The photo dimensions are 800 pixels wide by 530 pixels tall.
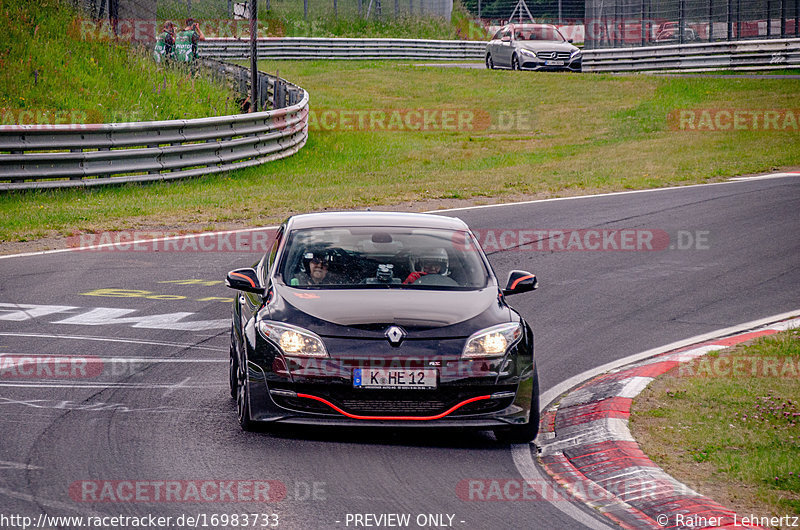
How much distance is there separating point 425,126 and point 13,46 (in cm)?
1298

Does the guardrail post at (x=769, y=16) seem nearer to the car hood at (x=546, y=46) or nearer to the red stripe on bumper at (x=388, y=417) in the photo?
Result: the car hood at (x=546, y=46)

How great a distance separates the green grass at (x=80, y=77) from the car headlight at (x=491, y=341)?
1763 centimetres

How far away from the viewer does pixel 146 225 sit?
657 inches

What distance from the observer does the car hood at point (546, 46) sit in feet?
133

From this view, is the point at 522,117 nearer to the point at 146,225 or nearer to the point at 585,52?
the point at 585,52

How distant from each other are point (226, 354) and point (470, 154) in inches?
777

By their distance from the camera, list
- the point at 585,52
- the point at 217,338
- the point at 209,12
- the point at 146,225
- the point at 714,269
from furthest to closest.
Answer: the point at 209,12, the point at 585,52, the point at 146,225, the point at 714,269, the point at 217,338

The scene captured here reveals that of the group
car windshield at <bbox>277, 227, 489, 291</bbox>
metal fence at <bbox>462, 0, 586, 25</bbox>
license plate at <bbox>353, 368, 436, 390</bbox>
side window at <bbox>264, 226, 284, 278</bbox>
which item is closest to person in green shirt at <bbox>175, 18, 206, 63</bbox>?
metal fence at <bbox>462, 0, 586, 25</bbox>

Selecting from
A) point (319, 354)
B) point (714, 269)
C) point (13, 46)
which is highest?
point (13, 46)

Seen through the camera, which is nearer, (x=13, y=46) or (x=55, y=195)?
(x=55, y=195)

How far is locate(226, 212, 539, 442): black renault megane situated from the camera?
6.77 m

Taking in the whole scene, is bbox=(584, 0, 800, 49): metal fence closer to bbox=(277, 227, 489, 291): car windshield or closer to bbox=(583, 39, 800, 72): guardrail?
bbox=(583, 39, 800, 72): guardrail

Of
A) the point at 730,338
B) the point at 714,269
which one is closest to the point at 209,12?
the point at 714,269

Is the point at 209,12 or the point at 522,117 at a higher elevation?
the point at 209,12
